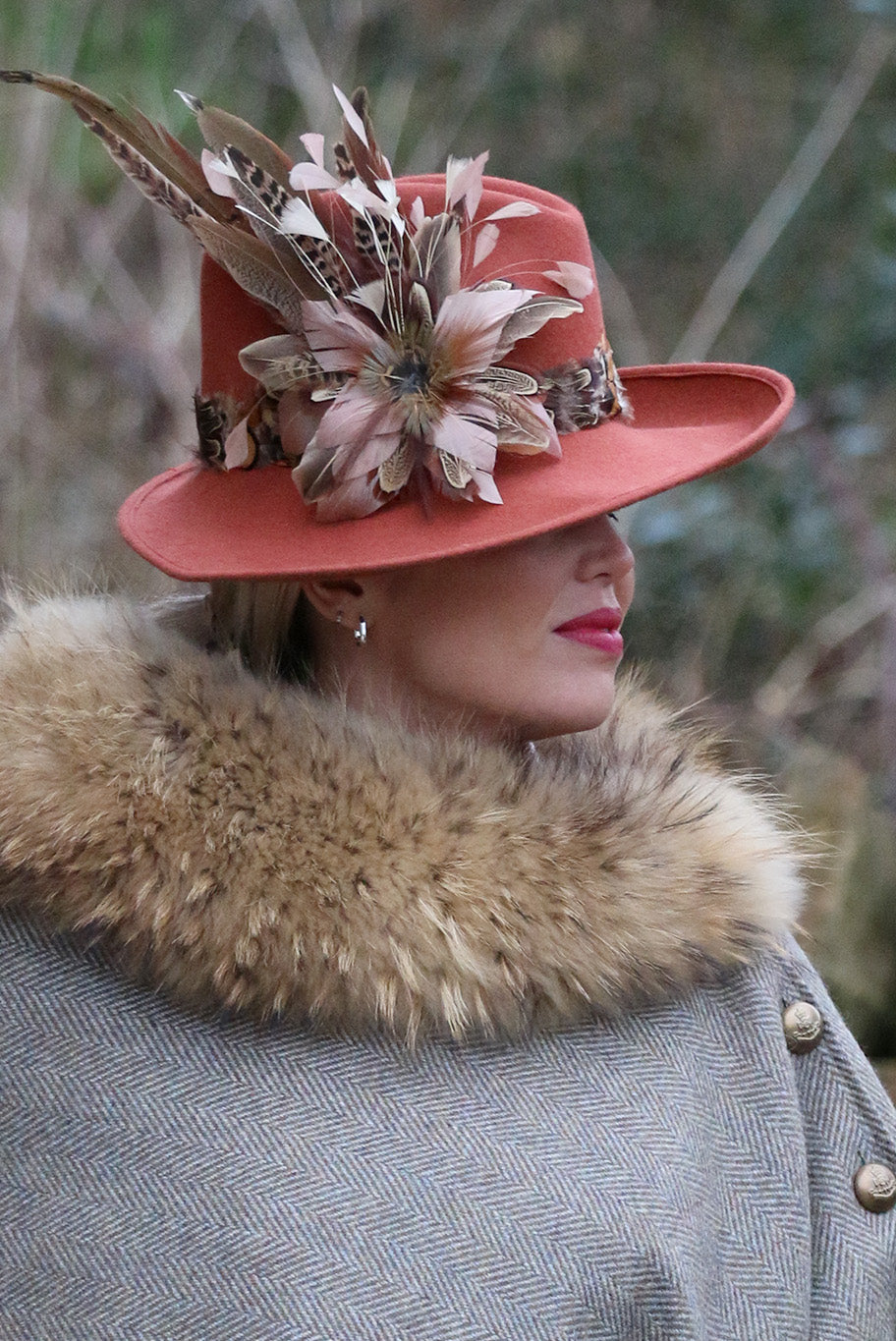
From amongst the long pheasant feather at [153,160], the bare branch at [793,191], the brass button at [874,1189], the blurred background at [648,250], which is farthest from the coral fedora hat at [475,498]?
the bare branch at [793,191]

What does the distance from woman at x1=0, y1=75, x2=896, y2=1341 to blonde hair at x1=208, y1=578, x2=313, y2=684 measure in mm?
99

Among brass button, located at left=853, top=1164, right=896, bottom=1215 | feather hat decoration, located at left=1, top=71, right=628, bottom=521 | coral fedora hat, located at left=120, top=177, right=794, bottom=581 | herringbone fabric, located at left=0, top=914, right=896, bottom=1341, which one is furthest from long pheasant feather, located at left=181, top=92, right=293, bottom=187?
brass button, located at left=853, top=1164, right=896, bottom=1215

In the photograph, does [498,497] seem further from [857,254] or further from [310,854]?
[857,254]

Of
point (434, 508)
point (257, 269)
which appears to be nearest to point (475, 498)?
point (434, 508)

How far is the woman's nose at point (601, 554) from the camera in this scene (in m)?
1.37

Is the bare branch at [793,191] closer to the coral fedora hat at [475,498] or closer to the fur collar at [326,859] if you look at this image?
the coral fedora hat at [475,498]

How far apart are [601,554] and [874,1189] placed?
70 cm

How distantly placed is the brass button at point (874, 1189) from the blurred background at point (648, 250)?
1.47m

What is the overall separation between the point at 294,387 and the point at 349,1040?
587mm

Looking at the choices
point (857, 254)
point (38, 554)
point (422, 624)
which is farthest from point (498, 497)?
point (857, 254)

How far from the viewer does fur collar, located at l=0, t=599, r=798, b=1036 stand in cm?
121

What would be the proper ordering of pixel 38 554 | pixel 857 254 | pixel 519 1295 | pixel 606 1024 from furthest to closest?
pixel 857 254, pixel 38 554, pixel 606 1024, pixel 519 1295

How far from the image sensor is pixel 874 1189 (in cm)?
145

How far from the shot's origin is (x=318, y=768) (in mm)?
1271
